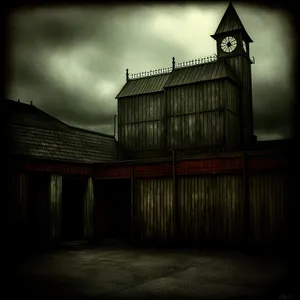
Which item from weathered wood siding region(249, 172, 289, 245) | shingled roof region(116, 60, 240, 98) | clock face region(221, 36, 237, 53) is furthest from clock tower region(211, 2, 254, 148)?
weathered wood siding region(249, 172, 289, 245)

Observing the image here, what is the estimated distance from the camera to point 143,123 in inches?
1062

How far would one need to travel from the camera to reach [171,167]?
16406mm

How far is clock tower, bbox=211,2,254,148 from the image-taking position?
25.4m

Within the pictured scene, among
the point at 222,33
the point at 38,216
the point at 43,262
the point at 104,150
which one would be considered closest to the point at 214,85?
the point at 222,33

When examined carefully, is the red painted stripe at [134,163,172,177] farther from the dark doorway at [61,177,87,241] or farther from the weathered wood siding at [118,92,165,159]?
the weathered wood siding at [118,92,165,159]

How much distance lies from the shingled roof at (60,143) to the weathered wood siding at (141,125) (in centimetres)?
165

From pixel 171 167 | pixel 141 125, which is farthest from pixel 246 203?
pixel 141 125

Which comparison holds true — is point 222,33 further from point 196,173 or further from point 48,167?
point 48,167

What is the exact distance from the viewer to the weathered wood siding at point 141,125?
26.2 meters

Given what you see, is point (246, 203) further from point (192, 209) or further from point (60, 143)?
point (60, 143)

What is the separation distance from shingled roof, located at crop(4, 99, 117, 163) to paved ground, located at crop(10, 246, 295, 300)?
5443 millimetres

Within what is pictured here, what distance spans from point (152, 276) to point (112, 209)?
433 inches

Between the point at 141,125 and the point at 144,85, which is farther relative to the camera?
the point at 144,85

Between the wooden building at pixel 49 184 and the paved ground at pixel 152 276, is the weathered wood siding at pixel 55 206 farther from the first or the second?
the paved ground at pixel 152 276
